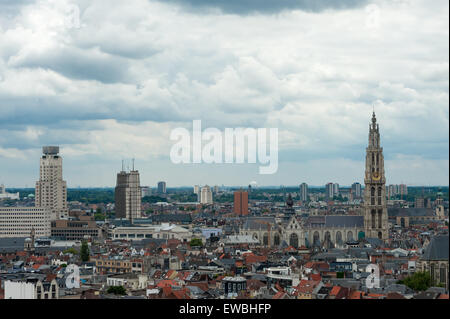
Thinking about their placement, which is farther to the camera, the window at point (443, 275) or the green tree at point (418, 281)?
the window at point (443, 275)

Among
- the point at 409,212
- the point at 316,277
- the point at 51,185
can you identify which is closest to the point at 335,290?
the point at 316,277

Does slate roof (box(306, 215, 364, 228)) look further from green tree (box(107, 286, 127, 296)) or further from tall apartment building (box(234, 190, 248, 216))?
tall apartment building (box(234, 190, 248, 216))

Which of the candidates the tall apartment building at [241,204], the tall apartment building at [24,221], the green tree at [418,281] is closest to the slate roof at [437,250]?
the green tree at [418,281]

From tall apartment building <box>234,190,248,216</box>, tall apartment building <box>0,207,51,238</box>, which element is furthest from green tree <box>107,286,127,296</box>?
tall apartment building <box>234,190,248,216</box>

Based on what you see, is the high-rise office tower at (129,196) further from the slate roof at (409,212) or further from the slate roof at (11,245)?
the slate roof at (11,245)

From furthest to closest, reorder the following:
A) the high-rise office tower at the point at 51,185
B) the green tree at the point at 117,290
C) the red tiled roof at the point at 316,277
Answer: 1. the high-rise office tower at the point at 51,185
2. the red tiled roof at the point at 316,277
3. the green tree at the point at 117,290

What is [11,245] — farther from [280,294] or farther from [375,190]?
[280,294]
